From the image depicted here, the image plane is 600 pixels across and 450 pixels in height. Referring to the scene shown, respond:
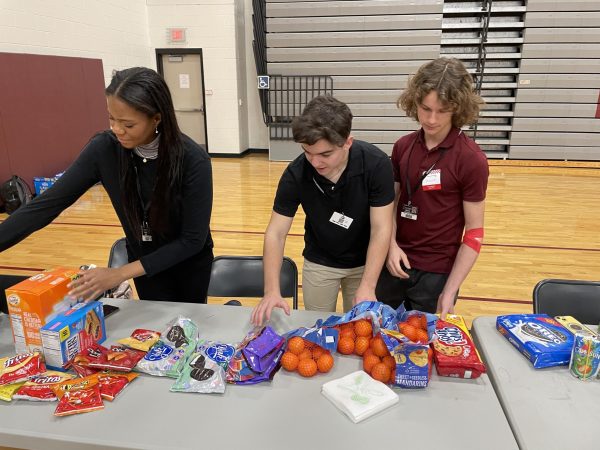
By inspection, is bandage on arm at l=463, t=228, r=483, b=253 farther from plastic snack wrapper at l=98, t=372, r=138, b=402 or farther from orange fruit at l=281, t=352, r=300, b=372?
plastic snack wrapper at l=98, t=372, r=138, b=402

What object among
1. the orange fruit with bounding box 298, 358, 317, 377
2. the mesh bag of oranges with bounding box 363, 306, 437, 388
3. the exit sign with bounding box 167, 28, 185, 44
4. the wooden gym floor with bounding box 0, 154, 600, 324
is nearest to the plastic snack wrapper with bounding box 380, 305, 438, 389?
the mesh bag of oranges with bounding box 363, 306, 437, 388

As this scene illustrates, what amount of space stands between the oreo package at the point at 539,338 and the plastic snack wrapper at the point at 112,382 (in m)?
1.12

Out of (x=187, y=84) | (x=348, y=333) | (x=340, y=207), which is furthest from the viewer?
(x=187, y=84)

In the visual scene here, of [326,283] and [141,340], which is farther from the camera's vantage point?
[326,283]

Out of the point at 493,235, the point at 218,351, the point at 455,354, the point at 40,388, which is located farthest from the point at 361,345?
the point at 493,235

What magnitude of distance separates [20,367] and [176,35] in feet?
27.5

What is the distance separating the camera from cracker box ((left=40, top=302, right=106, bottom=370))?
4.04 ft

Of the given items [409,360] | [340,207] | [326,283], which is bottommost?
[326,283]

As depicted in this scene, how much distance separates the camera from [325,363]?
1231 millimetres

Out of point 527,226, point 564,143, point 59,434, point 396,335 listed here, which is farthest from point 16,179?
point 564,143

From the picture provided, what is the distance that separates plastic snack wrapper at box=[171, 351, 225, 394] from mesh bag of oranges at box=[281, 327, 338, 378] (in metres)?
0.18

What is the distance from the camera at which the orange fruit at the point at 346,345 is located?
1.31 m

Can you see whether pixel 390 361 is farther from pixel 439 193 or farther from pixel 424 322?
pixel 439 193

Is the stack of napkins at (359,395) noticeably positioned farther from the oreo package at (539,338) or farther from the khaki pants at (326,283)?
the khaki pants at (326,283)
